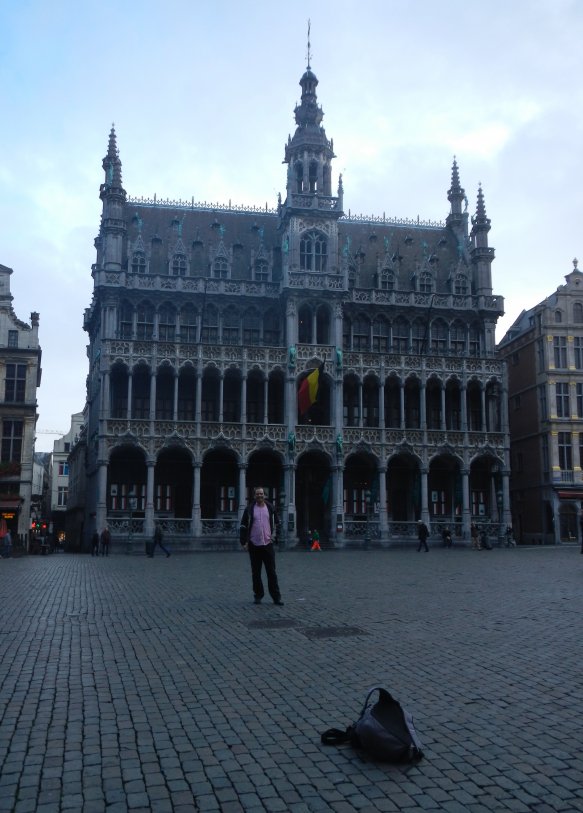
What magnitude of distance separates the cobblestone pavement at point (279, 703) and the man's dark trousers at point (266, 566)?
61cm

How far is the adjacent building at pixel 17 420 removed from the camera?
167 feet

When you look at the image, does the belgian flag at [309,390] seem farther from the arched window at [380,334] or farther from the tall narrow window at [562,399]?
the tall narrow window at [562,399]

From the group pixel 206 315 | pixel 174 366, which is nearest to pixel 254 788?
pixel 174 366

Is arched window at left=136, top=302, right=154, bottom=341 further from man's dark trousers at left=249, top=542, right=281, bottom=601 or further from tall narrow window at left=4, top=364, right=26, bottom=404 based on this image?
man's dark trousers at left=249, top=542, right=281, bottom=601

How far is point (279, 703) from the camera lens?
800 cm

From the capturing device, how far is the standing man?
15.7 metres

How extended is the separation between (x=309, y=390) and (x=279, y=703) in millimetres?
43058

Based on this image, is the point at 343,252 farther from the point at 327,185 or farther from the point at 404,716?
the point at 404,716

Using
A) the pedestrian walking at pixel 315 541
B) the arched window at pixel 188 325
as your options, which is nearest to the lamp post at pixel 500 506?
the pedestrian walking at pixel 315 541

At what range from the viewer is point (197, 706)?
7867 mm

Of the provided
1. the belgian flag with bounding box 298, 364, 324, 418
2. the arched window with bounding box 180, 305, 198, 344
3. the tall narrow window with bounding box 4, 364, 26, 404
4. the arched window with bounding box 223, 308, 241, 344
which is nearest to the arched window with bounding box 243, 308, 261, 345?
the arched window with bounding box 223, 308, 241, 344

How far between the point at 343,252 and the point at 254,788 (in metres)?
56.0

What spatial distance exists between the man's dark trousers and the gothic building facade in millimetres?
34756

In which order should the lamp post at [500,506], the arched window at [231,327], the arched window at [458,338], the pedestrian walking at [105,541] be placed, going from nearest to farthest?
the pedestrian walking at [105,541] → the lamp post at [500,506] → the arched window at [231,327] → the arched window at [458,338]
